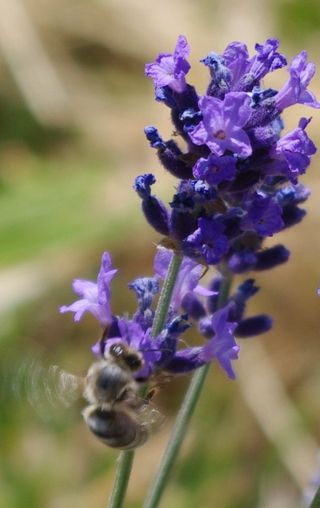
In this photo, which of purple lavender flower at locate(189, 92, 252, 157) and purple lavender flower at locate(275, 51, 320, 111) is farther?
purple lavender flower at locate(275, 51, 320, 111)

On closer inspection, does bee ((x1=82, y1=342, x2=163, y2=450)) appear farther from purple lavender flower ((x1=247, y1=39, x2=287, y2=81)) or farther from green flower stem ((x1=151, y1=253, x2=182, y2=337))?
purple lavender flower ((x1=247, y1=39, x2=287, y2=81))

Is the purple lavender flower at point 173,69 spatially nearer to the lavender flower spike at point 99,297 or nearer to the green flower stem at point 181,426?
the lavender flower spike at point 99,297

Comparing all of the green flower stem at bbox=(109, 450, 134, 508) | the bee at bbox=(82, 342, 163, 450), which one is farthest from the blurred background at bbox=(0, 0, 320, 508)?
the green flower stem at bbox=(109, 450, 134, 508)

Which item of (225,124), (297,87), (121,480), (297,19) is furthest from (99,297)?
(297,19)

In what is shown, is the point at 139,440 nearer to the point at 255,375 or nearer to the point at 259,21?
the point at 255,375

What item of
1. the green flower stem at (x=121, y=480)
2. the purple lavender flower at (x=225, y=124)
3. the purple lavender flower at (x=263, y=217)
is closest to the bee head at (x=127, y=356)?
the green flower stem at (x=121, y=480)
